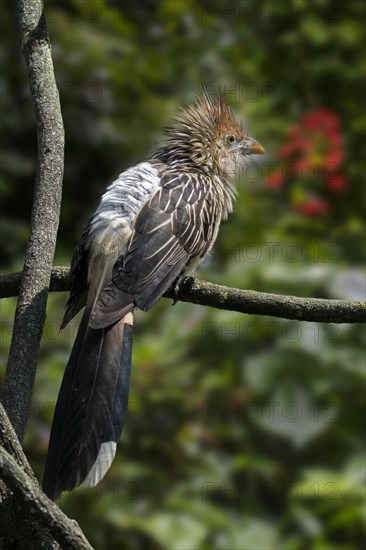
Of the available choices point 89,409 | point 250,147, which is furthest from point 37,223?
point 250,147

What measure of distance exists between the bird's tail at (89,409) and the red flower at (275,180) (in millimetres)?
3258

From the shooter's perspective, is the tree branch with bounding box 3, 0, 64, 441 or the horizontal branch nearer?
the tree branch with bounding box 3, 0, 64, 441

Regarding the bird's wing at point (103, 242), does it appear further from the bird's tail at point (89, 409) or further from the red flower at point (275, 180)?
the red flower at point (275, 180)

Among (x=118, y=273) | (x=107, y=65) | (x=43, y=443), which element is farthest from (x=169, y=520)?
(x=107, y=65)

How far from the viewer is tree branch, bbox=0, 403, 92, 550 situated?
1.78 meters

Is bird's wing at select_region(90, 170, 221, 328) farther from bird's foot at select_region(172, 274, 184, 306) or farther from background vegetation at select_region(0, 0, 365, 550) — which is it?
background vegetation at select_region(0, 0, 365, 550)

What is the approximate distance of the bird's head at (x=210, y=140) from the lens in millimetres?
4219

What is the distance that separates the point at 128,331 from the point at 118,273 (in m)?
0.27

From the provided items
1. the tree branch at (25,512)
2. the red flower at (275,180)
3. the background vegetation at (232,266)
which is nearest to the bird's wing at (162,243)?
the tree branch at (25,512)

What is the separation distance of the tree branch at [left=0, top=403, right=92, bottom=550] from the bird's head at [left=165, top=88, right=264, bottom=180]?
2.36 m

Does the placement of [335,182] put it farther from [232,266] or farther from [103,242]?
[103,242]

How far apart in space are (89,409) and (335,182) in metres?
3.91

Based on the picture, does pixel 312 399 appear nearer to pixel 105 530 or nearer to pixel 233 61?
pixel 105 530

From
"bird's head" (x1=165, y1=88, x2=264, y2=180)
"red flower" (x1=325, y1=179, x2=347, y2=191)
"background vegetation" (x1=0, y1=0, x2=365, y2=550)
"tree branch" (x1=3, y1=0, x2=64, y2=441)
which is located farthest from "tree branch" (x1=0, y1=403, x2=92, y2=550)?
"red flower" (x1=325, y1=179, x2=347, y2=191)
